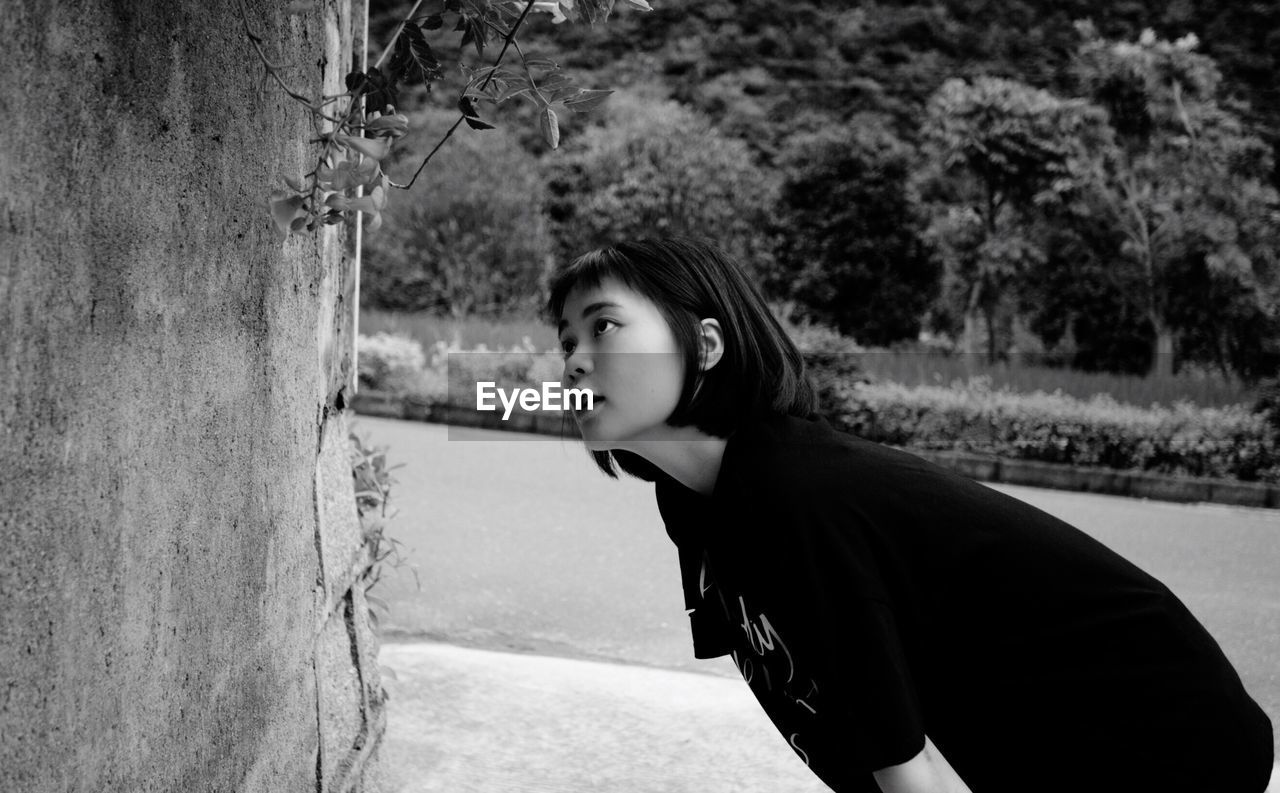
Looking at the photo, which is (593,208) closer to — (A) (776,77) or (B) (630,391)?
(A) (776,77)

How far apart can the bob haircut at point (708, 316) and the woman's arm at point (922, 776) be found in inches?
16.8

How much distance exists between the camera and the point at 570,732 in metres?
2.76

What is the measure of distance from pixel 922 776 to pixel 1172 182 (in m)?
11.6

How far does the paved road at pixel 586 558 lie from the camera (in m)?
4.27

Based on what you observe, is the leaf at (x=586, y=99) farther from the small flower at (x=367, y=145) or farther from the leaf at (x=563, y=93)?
the small flower at (x=367, y=145)

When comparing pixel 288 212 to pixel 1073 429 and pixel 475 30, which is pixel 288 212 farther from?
pixel 1073 429

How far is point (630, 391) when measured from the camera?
1363 mm

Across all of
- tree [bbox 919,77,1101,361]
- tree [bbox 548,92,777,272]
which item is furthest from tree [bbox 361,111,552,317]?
tree [bbox 919,77,1101,361]

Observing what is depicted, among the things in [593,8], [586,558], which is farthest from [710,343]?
[586,558]

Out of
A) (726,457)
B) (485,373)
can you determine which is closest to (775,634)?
(726,457)

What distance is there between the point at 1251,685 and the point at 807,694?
11.1 ft

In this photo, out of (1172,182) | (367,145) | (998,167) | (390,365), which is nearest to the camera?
(367,145)

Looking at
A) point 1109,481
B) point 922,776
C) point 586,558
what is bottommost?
point 586,558

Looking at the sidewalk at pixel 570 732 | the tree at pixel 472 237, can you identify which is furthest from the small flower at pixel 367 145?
the tree at pixel 472 237
